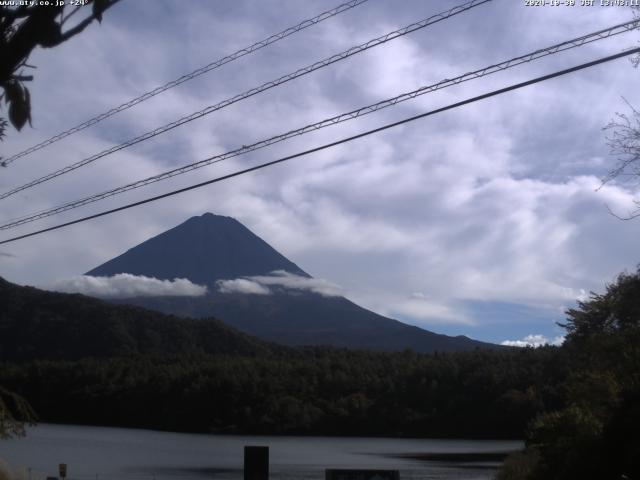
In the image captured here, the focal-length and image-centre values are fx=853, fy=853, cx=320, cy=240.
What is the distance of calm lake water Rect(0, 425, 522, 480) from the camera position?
1713 inches

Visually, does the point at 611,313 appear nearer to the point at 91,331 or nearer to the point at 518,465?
the point at 518,465

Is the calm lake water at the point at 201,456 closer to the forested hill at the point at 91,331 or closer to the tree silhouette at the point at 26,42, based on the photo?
the forested hill at the point at 91,331

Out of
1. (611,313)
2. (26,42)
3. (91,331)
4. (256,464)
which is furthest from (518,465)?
(91,331)

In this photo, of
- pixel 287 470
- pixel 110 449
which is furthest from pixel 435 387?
pixel 287 470

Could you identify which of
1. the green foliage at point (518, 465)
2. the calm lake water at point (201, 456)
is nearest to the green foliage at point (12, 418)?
the calm lake water at point (201, 456)

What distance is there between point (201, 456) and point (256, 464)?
50.8 m

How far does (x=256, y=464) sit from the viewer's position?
9164 mm

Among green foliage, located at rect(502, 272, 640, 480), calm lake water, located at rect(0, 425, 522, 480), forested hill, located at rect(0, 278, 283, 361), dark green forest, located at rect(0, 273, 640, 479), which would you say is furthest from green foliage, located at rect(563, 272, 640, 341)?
forested hill, located at rect(0, 278, 283, 361)

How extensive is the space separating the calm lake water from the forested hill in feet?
40.8

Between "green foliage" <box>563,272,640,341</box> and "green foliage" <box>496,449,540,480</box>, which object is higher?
"green foliage" <box>563,272,640,341</box>

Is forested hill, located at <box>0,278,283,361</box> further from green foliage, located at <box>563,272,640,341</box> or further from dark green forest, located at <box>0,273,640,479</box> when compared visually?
green foliage, located at <box>563,272,640,341</box>

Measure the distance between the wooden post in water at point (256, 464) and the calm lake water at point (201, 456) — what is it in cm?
1989

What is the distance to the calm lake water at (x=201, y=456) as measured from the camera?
43.5 meters

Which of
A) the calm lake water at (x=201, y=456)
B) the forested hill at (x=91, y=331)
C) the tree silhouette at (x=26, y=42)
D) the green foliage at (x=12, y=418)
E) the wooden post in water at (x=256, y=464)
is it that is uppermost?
the forested hill at (x=91, y=331)
